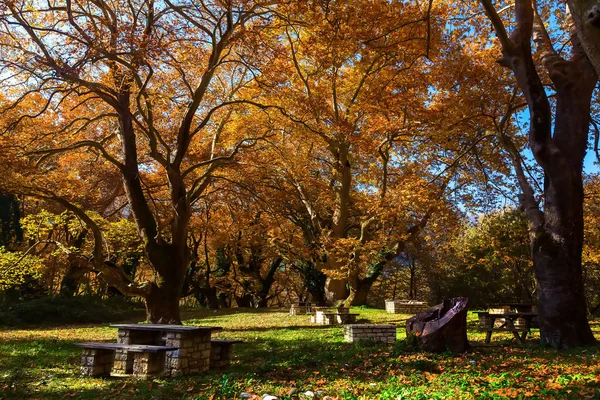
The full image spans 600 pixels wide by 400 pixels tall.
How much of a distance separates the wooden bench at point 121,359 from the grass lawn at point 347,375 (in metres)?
0.23

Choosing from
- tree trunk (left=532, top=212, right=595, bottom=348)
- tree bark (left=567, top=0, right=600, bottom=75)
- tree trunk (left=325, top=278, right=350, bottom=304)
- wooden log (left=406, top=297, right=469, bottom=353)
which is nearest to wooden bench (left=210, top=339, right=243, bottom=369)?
wooden log (left=406, top=297, right=469, bottom=353)

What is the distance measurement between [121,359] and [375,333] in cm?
520

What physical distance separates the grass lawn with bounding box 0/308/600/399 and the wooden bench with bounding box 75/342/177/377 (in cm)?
23

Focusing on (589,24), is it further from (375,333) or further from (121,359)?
(375,333)

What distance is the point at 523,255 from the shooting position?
70.2ft

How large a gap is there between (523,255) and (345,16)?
16.9 meters

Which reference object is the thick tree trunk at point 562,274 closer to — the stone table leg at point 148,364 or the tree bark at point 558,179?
the tree bark at point 558,179

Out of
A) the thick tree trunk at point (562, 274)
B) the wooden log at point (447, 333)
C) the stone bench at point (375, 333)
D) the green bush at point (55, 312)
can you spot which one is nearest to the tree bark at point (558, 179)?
the thick tree trunk at point (562, 274)

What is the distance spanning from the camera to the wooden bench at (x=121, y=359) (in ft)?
19.2

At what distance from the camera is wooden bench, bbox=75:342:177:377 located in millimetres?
5859

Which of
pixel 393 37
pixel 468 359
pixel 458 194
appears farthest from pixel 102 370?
pixel 458 194

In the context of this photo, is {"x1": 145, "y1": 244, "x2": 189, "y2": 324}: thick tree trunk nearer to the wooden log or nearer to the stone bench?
the stone bench

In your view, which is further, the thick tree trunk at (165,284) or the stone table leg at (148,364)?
the thick tree trunk at (165,284)

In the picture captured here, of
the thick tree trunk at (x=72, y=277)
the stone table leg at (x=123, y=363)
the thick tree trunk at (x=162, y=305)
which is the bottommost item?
the stone table leg at (x=123, y=363)
